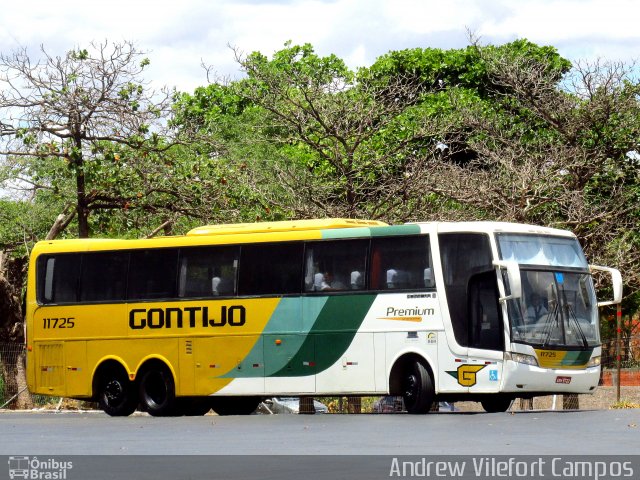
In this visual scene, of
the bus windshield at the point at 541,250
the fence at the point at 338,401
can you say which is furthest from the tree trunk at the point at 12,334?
the bus windshield at the point at 541,250

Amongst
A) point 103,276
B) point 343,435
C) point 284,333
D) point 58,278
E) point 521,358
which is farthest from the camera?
point 58,278

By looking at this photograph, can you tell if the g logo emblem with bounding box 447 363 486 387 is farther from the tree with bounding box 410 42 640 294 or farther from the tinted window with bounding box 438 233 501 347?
the tree with bounding box 410 42 640 294

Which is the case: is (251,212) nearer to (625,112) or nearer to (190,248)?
(190,248)

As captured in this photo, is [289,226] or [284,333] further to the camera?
[289,226]

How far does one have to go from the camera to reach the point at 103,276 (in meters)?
26.9

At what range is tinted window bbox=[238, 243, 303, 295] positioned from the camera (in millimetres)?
24688

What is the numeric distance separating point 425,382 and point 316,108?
36.4 feet

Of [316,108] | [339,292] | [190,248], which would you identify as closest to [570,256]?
[339,292]

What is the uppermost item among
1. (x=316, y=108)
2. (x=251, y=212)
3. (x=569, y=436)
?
(x=316, y=108)

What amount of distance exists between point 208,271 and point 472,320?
205 inches

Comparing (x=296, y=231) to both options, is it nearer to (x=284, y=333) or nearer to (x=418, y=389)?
(x=284, y=333)

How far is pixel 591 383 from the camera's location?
2327cm
